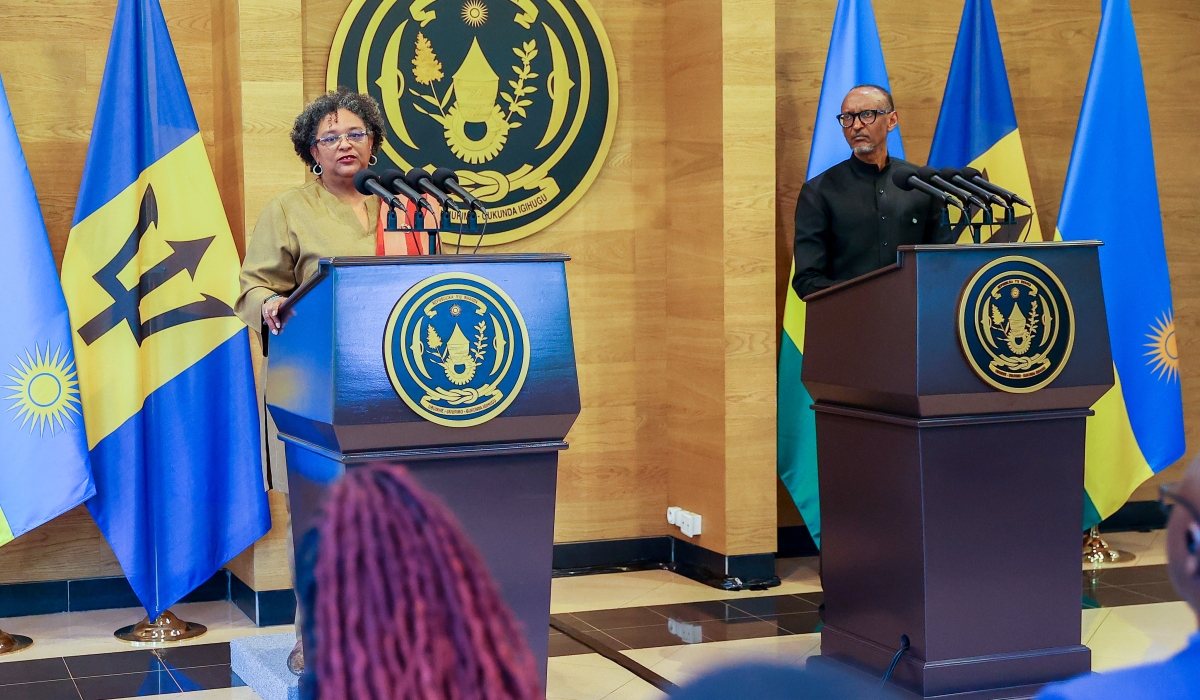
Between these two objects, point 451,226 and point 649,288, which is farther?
point 649,288

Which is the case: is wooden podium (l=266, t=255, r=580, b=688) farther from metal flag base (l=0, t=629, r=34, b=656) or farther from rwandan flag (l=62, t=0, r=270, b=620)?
metal flag base (l=0, t=629, r=34, b=656)

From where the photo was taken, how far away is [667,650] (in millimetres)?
4016

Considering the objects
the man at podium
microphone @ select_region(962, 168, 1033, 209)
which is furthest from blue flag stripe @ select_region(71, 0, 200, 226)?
microphone @ select_region(962, 168, 1033, 209)

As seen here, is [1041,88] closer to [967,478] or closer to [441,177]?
[967,478]

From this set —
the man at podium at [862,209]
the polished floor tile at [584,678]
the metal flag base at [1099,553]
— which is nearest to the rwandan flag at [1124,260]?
the metal flag base at [1099,553]

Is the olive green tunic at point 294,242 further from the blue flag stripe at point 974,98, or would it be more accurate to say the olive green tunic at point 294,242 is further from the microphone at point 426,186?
the blue flag stripe at point 974,98

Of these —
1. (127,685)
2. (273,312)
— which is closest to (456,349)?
(273,312)

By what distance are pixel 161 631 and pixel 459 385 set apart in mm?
2127

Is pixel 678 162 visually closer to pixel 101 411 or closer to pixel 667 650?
pixel 667 650

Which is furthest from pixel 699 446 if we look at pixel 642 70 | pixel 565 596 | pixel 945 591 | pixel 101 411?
pixel 101 411

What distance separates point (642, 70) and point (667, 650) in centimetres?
238

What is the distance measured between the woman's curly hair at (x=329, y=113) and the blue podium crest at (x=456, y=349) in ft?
2.73

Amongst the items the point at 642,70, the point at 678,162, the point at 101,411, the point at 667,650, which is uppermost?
the point at 642,70

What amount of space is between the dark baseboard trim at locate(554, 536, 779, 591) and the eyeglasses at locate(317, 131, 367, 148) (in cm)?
228
